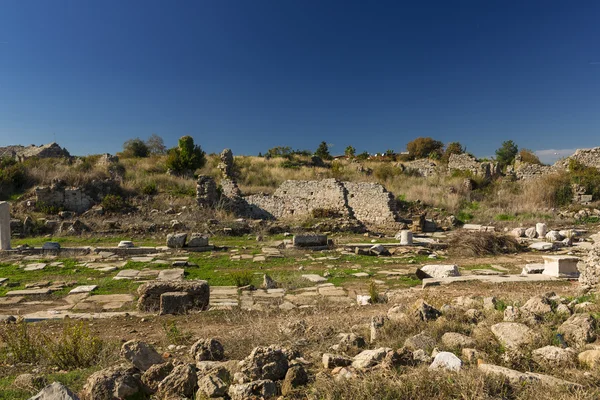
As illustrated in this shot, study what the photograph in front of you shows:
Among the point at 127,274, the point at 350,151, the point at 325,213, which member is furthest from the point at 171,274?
the point at 350,151

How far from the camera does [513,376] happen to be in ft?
8.96

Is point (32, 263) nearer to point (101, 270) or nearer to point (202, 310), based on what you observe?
point (101, 270)

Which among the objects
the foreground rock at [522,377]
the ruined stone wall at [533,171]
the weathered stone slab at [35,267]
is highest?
the ruined stone wall at [533,171]

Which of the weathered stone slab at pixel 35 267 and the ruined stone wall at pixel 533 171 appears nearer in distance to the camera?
the weathered stone slab at pixel 35 267

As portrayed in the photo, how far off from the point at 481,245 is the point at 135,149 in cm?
3552

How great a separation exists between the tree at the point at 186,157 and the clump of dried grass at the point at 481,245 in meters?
20.6

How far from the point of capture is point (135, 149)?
38.8 meters

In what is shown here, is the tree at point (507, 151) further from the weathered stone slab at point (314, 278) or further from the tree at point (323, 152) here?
the weathered stone slab at point (314, 278)

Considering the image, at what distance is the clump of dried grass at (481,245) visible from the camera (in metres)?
11.4

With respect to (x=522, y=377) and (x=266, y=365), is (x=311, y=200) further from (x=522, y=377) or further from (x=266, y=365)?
(x=522, y=377)

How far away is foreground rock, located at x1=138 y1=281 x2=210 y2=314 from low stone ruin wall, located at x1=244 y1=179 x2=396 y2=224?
1352 centimetres

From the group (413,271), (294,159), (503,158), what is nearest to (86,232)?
(413,271)

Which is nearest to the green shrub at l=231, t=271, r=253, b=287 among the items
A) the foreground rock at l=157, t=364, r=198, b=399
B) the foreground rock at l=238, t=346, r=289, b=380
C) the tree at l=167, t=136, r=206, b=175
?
the foreground rock at l=238, t=346, r=289, b=380

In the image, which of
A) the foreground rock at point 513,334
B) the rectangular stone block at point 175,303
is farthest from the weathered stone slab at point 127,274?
the foreground rock at point 513,334
